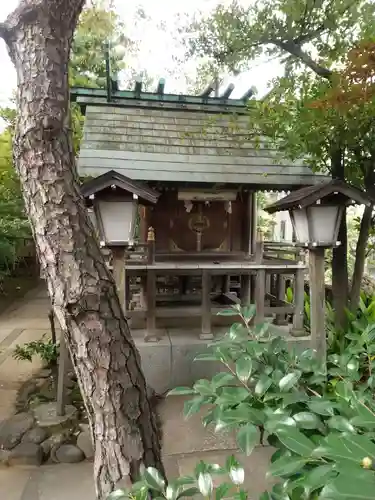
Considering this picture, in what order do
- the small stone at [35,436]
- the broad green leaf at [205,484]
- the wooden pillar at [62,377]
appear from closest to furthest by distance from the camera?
1. the broad green leaf at [205,484]
2. the small stone at [35,436]
3. the wooden pillar at [62,377]

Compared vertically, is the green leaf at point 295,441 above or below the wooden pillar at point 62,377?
above

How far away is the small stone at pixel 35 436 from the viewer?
3.74 meters

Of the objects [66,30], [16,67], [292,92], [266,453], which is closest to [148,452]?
[266,453]

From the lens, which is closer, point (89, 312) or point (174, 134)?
point (89, 312)

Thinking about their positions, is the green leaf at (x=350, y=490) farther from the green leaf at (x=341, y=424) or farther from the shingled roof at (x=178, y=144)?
the shingled roof at (x=178, y=144)

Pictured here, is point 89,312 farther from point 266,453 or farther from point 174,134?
point 174,134

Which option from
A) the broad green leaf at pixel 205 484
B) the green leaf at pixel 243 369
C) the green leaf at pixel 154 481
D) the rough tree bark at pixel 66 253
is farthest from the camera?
the rough tree bark at pixel 66 253

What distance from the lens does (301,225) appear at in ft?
11.3

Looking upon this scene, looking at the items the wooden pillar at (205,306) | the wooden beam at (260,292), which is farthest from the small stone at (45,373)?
the wooden beam at (260,292)

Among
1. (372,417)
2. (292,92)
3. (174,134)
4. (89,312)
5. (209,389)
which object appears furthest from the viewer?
(174,134)

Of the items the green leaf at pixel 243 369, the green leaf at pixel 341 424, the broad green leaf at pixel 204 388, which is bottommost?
the broad green leaf at pixel 204 388

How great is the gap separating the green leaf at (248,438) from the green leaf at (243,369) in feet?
0.72

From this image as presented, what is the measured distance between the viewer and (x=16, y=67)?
1799 mm

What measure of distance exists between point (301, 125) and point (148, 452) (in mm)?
3857
